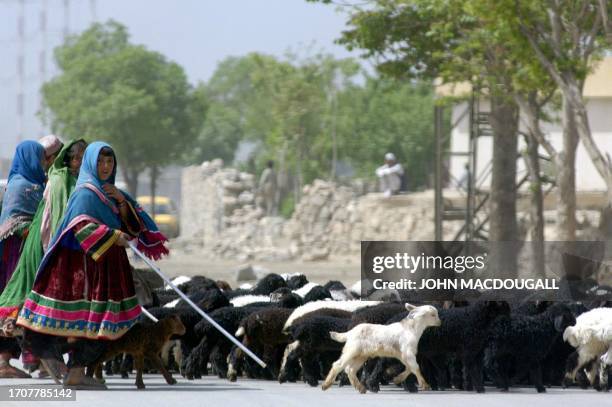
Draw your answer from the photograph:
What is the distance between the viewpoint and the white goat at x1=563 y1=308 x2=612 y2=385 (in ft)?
39.5

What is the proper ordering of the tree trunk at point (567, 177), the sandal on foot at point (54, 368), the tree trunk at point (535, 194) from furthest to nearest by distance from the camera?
the tree trunk at point (535, 194) < the tree trunk at point (567, 177) < the sandal on foot at point (54, 368)

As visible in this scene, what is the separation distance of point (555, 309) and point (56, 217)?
373 centimetres

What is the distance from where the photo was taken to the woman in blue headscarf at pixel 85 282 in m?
11.1

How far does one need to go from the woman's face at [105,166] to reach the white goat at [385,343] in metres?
1.91

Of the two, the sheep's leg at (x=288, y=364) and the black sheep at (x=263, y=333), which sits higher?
the black sheep at (x=263, y=333)

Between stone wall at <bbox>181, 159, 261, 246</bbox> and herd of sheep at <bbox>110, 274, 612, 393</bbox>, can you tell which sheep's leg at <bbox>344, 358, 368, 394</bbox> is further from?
stone wall at <bbox>181, 159, 261, 246</bbox>

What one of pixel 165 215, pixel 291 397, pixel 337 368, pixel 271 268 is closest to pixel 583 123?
pixel 337 368

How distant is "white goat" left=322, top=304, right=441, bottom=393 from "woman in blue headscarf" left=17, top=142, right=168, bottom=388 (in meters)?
1.46

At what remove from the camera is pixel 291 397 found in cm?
1104

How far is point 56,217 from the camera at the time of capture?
38.2 ft

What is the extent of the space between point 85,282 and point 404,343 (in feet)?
7.32

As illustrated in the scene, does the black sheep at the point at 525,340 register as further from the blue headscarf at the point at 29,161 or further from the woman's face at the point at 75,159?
the blue headscarf at the point at 29,161

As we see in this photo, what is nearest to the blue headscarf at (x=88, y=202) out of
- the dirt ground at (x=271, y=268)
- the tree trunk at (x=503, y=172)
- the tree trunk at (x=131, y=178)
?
the tree trunk at (x=503, y=172)

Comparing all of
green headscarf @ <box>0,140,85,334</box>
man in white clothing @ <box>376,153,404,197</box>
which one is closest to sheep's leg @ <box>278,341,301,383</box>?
green headscarf @ <box>0,140,85,334</box>
